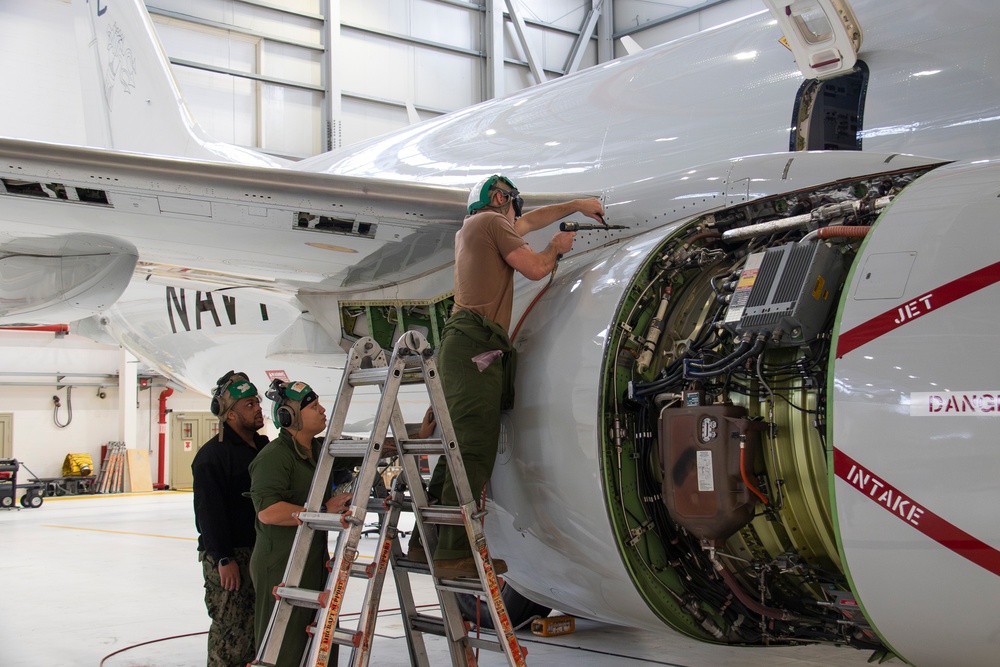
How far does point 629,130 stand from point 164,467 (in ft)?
72.8

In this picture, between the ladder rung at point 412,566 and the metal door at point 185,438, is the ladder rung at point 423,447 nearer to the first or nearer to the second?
the ladder rung at point 412,566

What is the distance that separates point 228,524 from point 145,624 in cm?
272

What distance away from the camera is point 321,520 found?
3.61 metres

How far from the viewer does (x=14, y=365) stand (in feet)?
76.0

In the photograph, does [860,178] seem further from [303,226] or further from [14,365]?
[14,365]

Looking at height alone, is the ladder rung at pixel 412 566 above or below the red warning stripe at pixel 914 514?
below

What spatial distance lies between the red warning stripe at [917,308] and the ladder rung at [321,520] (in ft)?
6.03

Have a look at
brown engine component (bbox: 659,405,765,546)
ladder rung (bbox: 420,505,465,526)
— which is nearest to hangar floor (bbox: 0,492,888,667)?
ladder rung (bbox: 420,505,465,526)

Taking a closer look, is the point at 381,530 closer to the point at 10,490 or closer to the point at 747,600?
the point at 747,600

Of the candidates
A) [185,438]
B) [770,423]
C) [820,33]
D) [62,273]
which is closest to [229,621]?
[62,273]

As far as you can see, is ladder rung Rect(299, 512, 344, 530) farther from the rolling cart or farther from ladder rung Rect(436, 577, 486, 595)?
the rolling cart

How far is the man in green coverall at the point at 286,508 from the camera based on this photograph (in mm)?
3955

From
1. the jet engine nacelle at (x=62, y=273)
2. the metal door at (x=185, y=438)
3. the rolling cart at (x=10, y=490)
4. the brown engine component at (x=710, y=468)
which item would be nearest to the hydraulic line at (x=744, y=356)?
the brown engine component at (x=710, y=468)

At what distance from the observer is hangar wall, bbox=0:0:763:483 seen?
1969 cm
